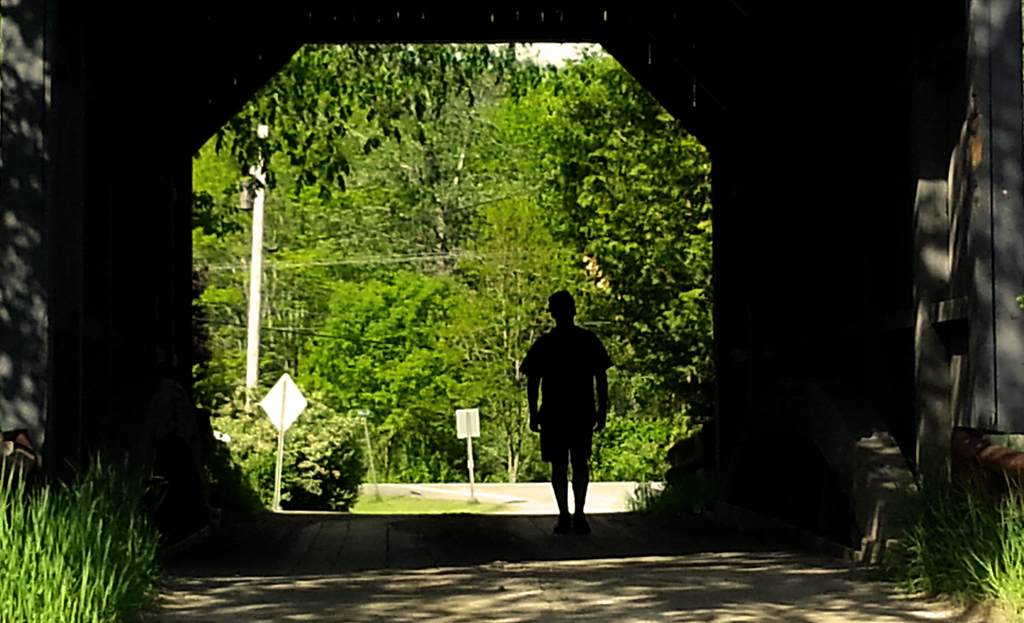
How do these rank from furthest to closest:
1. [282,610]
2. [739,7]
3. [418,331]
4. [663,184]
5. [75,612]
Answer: [418,331]
[663,184]
[739,7]
[282,610]
[75,612]

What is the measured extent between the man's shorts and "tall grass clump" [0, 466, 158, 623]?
4.61 metres

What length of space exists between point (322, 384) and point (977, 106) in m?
46.9

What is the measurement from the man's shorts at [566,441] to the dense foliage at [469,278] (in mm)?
8685

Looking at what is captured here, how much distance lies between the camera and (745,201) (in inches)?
512

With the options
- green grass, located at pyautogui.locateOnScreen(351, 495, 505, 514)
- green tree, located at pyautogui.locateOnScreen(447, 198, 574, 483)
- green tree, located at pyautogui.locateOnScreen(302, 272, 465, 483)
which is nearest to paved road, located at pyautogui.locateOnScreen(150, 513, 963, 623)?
green grass, located at pyautogui.locateOnScreen(351, 495, 505, 514)

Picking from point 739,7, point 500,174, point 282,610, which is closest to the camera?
point 282,610

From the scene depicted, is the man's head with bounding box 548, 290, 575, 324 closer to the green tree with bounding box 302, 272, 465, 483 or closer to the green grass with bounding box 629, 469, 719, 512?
the green grass with bounding box 629, 469, 719, 512

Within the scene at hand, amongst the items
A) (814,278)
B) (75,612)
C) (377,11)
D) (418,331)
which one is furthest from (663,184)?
(418,331)

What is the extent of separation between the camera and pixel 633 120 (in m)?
22.3

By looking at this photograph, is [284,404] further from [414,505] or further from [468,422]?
[414,505]

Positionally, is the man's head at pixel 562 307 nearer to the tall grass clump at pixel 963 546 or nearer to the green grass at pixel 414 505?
the tall grass clump at pixel 963 546

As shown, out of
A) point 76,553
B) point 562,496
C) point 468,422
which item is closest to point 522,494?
point 468,422

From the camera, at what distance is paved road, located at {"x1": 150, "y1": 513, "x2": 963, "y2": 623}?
6.71 m

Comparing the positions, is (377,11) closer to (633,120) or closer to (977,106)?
(977,106)
